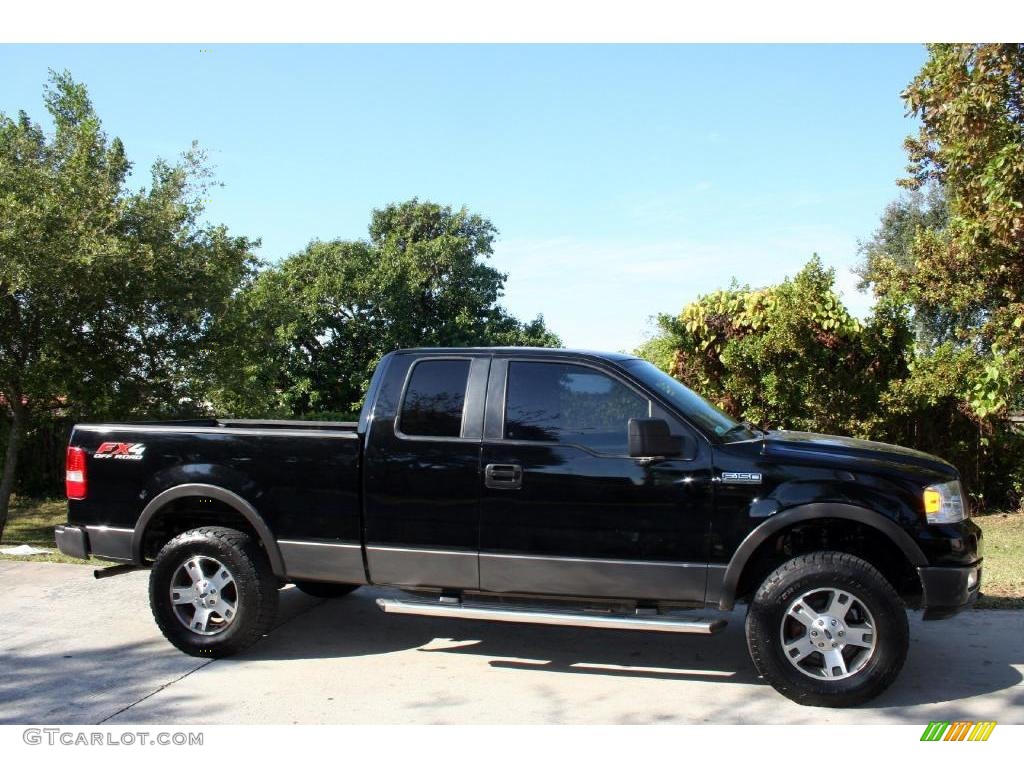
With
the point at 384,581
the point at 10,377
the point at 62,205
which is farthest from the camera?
the point at 10,377

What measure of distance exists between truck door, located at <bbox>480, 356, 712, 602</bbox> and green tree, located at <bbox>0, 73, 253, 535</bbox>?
6.89 metres

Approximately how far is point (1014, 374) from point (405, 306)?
22.1m

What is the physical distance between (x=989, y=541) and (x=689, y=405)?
6.28m

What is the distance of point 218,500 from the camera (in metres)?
5.69

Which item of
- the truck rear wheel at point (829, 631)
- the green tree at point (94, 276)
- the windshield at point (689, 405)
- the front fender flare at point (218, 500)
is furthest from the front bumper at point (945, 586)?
the green tree at point (94, 276)

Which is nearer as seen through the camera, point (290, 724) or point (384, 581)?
point (290, 724)

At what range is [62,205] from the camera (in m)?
10.3

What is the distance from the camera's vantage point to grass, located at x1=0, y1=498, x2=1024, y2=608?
281 inches

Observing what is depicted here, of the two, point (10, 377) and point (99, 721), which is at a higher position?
point (10, 377)

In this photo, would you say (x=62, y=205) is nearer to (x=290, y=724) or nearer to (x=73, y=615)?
(x=73, y=615)

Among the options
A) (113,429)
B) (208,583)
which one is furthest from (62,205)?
(208,583)

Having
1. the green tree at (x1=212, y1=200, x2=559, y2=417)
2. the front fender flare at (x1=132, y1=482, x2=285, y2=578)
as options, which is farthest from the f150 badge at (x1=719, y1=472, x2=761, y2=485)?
the green tree at (x1=212, y1=200, x2=559, y2=417)

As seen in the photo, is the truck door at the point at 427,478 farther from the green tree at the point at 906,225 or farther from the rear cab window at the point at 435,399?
the green tree at the point at 906,225

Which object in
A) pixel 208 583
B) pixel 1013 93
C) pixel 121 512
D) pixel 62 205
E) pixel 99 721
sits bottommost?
pixel 99 721
